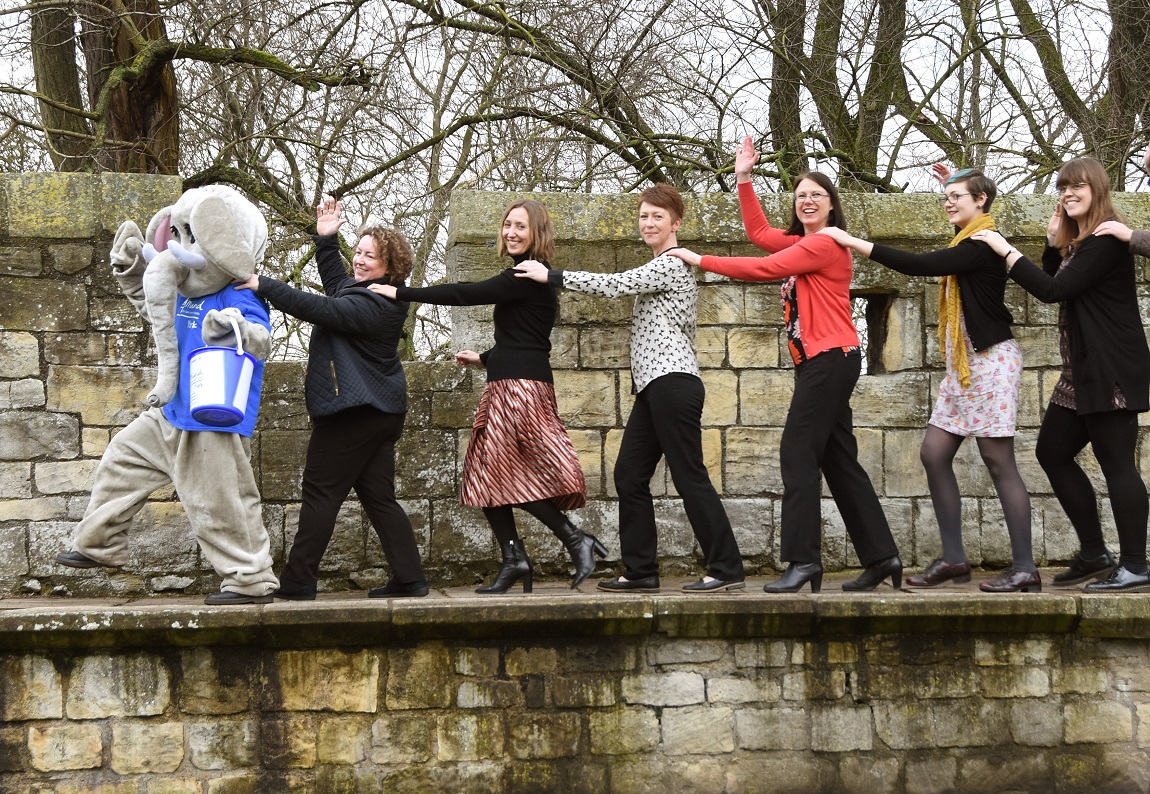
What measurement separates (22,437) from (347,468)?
5.23 ft

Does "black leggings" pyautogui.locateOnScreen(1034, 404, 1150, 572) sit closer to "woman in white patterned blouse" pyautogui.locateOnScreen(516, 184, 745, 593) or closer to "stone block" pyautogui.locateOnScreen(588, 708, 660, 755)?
"woman in white patterned blouse" pyautogui.locateOnScreen(516, 184, 745, 593)

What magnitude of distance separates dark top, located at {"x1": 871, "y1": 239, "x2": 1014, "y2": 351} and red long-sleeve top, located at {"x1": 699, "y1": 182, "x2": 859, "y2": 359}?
0.18 metres

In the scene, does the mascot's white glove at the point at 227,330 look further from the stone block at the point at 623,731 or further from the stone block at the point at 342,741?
the stone block at the point at 623,731

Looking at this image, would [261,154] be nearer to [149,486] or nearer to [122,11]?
[122,11]

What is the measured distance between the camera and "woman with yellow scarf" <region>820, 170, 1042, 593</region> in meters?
4.58

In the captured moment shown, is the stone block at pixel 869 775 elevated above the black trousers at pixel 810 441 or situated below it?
below

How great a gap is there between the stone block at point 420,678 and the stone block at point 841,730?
1317 mm

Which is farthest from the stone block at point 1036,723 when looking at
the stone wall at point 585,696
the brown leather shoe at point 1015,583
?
the brown leather shoe at point 1015,583

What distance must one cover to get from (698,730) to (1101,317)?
7.28ft

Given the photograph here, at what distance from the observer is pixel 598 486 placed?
5363 mm

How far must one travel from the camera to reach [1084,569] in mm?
4879

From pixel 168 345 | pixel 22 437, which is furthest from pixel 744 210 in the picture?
pixel 22 437

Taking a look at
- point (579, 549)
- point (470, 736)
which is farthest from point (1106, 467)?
point (470, 736)

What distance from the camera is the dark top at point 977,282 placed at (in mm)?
4551
